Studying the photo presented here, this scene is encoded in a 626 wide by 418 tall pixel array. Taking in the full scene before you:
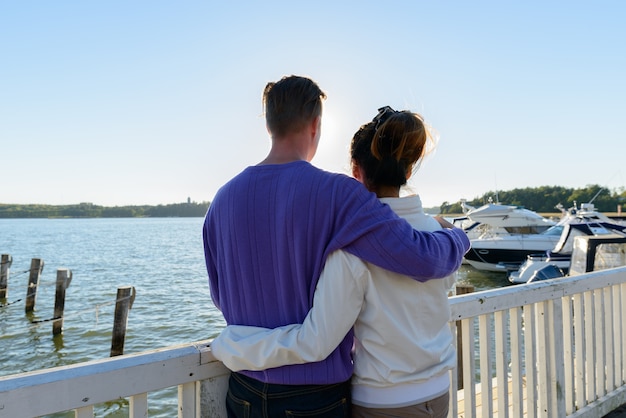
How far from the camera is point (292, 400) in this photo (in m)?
1.40

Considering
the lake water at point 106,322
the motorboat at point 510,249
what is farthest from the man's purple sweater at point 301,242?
the motorboat at point 510,249

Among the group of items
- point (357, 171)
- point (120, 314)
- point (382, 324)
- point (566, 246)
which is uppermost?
point (357, 171)

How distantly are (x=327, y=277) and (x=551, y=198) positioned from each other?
10259 cm

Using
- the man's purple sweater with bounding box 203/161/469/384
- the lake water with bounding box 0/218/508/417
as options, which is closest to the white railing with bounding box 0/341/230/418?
the man's purple sweater with bounding box 203/161/469/384

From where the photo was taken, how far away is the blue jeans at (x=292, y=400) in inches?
55.0

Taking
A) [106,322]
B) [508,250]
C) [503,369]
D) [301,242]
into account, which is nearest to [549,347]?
[503,369]

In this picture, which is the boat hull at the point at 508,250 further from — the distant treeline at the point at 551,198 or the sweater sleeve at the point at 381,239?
the distant treeline at the point at 551,198

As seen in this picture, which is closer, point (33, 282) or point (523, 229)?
point (33, 282)

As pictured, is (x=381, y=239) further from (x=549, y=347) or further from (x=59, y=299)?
(x=59, y=299)

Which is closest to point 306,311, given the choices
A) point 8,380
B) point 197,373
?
point 197,373

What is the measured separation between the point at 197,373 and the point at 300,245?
2.03 feet

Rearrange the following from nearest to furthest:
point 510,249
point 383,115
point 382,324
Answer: point 382,324
point 383,115
point 510,249

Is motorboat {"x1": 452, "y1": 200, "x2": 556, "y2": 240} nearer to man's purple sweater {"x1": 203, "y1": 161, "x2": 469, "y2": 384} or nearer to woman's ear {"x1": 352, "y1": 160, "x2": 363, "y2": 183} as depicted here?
woman's ear {"x1": 352, "y1": 160, "x2": 363, "y2": 183}

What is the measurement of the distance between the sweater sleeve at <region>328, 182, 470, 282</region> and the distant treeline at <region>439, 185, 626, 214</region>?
88888 mm
